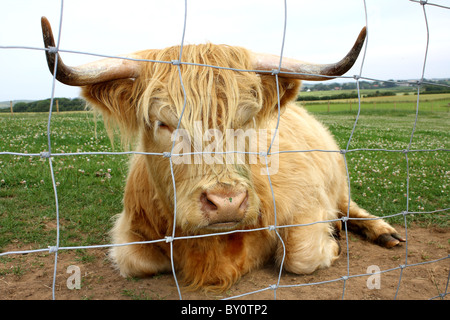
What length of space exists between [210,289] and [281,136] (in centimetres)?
166

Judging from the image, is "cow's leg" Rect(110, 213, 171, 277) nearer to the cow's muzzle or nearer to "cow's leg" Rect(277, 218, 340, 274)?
"cow's leg" Rect(277, 218, 340, 274)

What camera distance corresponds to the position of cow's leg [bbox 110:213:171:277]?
Result: 11.0ft

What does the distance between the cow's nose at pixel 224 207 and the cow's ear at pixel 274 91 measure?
1.00m

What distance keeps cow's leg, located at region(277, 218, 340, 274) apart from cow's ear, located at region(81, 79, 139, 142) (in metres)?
1.66

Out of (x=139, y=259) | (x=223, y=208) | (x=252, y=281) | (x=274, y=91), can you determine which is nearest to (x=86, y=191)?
(x=139, y=259)

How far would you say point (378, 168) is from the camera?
726cm

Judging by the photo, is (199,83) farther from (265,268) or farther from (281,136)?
(265,268)

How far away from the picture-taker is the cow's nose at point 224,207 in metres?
2.34

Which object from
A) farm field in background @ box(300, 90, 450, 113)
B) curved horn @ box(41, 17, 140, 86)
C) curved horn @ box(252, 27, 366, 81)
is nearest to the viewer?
curved horn @ box(41, 17, 140, 86)

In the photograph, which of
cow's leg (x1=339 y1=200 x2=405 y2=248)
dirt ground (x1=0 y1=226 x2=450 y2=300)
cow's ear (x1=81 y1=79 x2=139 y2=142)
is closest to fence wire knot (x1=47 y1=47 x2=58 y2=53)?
cow's ear (x1=81 y1=79 x2=139 y2=142)

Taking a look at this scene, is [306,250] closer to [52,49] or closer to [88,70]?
[88,70]

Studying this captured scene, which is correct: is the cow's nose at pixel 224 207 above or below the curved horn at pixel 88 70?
below

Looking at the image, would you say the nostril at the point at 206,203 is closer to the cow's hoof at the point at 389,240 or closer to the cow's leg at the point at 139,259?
the cow's leg at the point at 139,259

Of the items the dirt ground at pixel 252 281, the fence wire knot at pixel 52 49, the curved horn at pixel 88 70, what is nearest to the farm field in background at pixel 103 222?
the dirt ground at pixel 252 281
